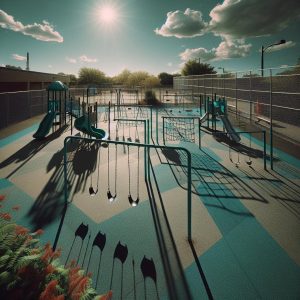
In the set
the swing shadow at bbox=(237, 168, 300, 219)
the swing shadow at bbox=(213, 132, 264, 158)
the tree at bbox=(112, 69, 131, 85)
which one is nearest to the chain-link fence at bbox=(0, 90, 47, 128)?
the swing shadow at bbox=(213, 132, 264, 158)

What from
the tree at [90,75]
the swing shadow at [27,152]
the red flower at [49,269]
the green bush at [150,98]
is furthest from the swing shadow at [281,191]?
the tree at [90,75]

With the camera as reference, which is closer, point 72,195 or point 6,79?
point 72,195

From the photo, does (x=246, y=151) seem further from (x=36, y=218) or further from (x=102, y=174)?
(x=36, y=218)

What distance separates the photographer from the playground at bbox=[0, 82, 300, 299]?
11.9 feet

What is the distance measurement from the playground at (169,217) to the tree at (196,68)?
215ft

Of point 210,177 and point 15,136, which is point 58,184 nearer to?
point 210,177

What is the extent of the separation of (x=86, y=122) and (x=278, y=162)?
7753 mm

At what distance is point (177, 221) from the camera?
5137 millimetres

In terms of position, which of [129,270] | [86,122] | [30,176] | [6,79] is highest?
[6,79]

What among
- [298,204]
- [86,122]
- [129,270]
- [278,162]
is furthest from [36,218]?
[278,162]

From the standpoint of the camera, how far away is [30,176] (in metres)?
7.68

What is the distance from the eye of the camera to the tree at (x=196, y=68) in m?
71.0

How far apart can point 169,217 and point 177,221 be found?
0.70 feet

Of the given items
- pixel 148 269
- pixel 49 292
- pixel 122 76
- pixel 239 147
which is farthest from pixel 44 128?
pixel 122 76
